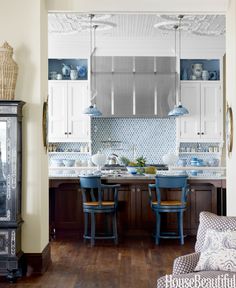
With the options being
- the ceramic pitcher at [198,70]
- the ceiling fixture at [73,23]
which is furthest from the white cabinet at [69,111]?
the ceramic pitcher at [198,70]

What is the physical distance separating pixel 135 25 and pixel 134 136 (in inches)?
95.0

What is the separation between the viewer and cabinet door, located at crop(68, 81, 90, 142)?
404 inches

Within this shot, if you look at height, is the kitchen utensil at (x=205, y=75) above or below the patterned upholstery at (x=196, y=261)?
above

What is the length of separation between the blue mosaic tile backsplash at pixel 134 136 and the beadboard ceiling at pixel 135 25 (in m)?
1.75

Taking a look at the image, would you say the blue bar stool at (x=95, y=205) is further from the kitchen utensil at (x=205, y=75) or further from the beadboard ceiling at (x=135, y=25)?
the kitchen utensil at (x=205, y=75)

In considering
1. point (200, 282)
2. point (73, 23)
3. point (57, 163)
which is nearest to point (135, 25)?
point (73, 23)

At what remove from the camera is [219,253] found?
11.3 ft

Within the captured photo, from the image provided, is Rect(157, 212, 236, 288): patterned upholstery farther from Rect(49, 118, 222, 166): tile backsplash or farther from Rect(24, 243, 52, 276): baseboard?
Rect(49, 118, 222, 166): tile backsplash

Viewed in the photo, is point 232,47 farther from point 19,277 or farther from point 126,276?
point 19,277

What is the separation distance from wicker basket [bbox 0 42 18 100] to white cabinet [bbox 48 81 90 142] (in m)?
5.04

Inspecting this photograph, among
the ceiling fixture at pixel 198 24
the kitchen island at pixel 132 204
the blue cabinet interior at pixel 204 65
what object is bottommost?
the kitchen island at pixel 132 204

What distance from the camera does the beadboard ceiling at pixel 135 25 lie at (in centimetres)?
857

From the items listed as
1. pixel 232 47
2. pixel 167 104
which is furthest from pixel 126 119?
pixel 232 47

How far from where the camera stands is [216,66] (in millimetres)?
10680
